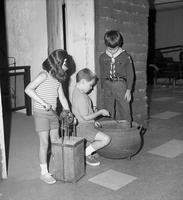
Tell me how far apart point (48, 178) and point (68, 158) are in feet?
0.86

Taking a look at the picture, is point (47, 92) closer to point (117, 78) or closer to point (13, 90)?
point (117, 78)

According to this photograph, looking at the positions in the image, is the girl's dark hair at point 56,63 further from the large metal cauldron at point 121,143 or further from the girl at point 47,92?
the large metal cauldron at point 121,143

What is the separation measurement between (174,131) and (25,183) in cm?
237

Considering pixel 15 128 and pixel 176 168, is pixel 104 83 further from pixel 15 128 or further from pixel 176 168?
pixel 15 128

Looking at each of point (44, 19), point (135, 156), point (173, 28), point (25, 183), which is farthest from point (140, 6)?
point (173, 28)

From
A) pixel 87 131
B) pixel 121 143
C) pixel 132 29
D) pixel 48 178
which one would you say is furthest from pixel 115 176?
pixel 132 29

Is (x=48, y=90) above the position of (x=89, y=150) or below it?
above

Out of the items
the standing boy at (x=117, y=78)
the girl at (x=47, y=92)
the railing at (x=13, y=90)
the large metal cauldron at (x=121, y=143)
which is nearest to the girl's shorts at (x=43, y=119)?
the girl at (x=47, y=92)

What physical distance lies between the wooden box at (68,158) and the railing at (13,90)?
2.97m

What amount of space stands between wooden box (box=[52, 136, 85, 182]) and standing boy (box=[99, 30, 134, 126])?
938 millimetres

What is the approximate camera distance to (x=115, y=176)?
113 inches

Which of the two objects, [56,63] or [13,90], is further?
[13,90]

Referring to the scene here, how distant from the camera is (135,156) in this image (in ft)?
11.1

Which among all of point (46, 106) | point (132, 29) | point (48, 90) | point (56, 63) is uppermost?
point (132, 29)
